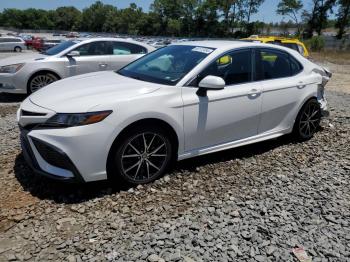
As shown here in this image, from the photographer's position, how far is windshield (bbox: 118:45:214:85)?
449 centimetres

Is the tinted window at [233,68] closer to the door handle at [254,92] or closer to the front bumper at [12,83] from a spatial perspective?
the door handle at [254,92]

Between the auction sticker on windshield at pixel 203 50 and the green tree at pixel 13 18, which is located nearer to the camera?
the auction sticker on windshield at pixel 203 50

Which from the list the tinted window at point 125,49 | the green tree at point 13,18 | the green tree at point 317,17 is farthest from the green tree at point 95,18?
the tinted window at point 125,49

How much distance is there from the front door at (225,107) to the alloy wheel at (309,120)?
3.73 feet

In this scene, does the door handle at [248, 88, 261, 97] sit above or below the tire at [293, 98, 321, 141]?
above

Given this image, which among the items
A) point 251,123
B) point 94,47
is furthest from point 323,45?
point 251,123

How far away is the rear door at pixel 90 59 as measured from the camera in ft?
29.1

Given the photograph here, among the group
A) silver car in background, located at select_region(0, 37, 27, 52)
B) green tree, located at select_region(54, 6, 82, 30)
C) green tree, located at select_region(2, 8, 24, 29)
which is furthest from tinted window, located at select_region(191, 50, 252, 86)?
green tree, located at select_region(2, 8, 24, 29)

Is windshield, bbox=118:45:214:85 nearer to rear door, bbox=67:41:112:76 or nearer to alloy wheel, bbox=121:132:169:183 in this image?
alloy wheel, bbox=121:132:169:183

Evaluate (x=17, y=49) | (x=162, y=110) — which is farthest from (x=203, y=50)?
(x=17, y=49)

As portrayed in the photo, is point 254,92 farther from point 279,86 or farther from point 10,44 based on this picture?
point 10,44

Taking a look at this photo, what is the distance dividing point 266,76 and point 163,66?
1.44 m

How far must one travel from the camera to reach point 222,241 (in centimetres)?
331

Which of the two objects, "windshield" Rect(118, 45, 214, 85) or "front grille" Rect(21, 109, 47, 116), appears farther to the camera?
"windshield" Rect(118, 45, 214, 85)
